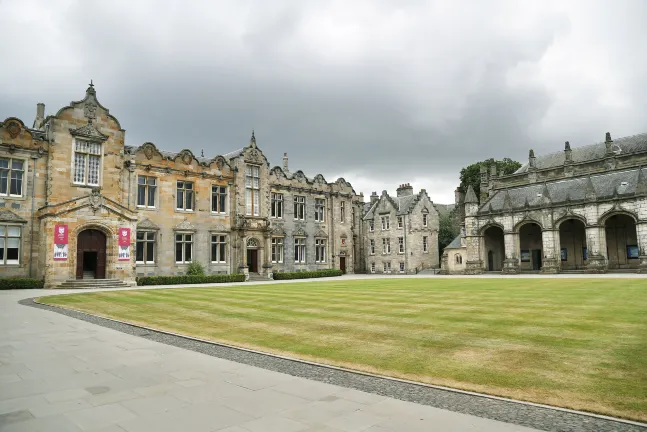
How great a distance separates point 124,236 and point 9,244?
714cm

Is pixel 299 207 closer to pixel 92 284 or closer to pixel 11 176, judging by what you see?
pixel 92 284

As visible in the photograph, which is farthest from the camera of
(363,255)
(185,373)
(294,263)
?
(363,255)

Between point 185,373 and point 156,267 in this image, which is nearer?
point 185,373

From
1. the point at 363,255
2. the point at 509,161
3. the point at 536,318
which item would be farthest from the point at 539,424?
the point at 509,161

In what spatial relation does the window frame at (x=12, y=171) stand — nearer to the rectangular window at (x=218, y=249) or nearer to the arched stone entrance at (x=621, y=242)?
the rectangular window at (x=218, y=249)

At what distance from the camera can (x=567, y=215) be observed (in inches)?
1853

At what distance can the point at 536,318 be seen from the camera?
1227cm

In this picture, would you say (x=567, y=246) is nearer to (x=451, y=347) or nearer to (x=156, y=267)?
(x=156, y=267)

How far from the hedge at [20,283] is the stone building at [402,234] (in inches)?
1661

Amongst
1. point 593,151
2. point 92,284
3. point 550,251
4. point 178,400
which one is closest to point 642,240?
point 550,251

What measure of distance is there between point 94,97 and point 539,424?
37.7 metres

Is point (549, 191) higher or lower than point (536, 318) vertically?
higher

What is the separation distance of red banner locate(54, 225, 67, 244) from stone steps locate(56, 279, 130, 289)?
279cm

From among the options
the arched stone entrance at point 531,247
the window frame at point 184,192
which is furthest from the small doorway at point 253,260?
the arched stone entrance at point 531,247
